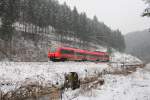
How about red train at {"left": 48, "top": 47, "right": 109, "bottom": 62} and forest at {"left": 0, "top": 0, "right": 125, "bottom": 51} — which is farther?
forest at {"left": 0, "top": 0, "right": 125, "bottom": 51}

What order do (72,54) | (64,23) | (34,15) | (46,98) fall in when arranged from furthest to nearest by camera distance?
(64,23)
(34,15)
(72,54)
(46,98)

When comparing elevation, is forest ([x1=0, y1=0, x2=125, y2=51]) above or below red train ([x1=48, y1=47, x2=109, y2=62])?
above

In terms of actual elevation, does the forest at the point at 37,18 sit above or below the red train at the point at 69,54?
above

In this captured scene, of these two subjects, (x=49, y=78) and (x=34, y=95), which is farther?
(x=49, y=78)

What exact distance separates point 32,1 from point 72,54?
28.8 meters

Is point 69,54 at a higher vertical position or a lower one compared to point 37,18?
lower

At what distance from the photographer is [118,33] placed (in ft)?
416

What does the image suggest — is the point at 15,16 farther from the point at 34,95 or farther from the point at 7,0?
the point at 34,95

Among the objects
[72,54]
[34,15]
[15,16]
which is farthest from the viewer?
[34,15]

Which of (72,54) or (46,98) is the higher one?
(72,54)

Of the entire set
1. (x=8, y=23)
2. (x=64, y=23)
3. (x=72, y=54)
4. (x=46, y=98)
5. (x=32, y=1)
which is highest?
(x=32, y=1)

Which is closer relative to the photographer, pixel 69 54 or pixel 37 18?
pixel 69 54

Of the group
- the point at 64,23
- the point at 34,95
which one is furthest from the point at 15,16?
the point at 34,95

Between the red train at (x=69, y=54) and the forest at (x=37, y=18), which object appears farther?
the forest at (x=37, y=18)
